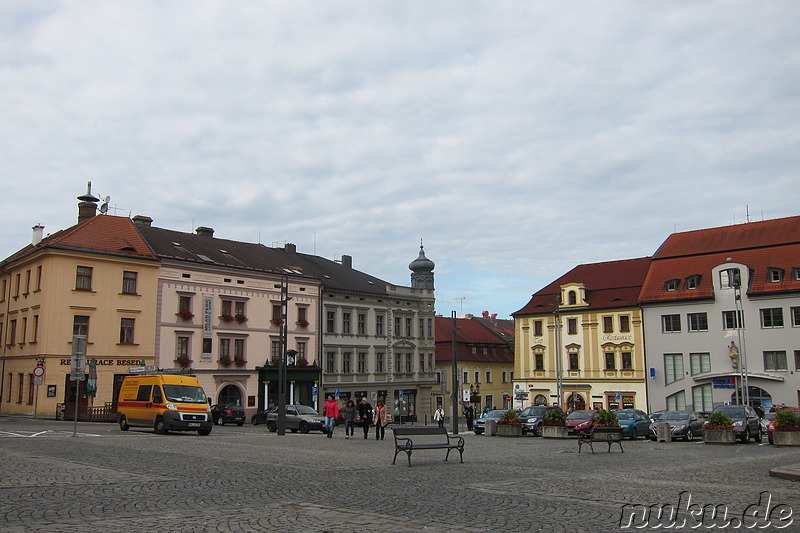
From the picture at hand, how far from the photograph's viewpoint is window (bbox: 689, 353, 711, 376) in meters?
53.2

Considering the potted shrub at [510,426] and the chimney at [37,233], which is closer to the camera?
the potted shrub at [510,426]

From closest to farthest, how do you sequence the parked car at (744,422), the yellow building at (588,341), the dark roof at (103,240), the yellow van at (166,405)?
the yellow van at (166,405)
the parked car at (744,422)
the dark roof at (103,240)
the yellow building at (588,341)

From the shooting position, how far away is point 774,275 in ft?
169

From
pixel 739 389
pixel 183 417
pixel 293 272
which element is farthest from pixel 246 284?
pixel 739 389

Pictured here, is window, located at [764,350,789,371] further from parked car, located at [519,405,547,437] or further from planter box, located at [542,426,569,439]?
planter box, located at [542,426,569,439]

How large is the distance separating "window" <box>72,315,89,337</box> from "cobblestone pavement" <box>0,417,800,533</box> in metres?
24.7

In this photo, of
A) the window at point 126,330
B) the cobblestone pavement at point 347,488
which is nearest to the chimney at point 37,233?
the window at point 126,330

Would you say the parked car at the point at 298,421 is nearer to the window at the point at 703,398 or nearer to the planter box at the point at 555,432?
the planter box at the point at 555,432

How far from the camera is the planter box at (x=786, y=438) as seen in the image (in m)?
26.1

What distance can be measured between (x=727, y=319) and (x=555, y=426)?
91.4ft

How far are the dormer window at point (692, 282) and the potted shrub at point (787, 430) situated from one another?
98.4 ft

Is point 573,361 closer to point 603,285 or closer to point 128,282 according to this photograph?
point 603,285

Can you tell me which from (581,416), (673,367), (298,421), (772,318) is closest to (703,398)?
(673,367)

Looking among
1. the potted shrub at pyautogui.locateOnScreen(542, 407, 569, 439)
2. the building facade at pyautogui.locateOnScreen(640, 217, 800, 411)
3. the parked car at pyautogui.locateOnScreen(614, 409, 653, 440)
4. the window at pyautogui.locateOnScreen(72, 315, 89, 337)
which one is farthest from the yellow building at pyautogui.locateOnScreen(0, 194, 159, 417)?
the building facade at pyautogui.locateOnScreen(640, 217, 800, 411)
